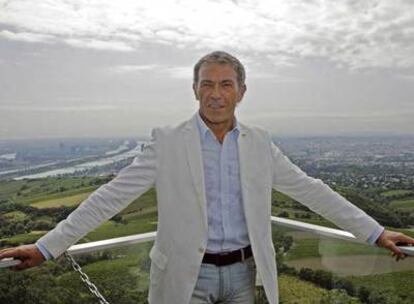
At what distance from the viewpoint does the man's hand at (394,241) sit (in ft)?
6.55

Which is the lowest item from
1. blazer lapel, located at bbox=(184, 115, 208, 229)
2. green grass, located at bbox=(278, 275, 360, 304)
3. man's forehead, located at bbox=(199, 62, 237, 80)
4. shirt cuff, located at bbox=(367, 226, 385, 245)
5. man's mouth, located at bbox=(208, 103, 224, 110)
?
green grass, located at bbox=(278, 275, 360, 304)

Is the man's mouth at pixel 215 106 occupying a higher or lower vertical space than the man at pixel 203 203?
higher

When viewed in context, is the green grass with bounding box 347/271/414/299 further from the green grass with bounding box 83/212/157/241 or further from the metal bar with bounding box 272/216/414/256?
the green grass with bounding box 83/212/157/241

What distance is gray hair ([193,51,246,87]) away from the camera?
5.77ft

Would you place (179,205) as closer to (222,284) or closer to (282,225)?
(222,284)

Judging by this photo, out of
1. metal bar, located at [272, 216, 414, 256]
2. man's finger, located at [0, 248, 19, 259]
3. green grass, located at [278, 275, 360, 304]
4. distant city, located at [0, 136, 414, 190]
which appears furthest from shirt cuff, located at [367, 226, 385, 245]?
distant city, located at [0, 136, 414, 190]

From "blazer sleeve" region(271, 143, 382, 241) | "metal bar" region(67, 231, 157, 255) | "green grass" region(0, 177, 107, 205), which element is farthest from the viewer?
"green grass" region(0, 177, 107, 205)

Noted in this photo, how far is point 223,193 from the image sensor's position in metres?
1.74

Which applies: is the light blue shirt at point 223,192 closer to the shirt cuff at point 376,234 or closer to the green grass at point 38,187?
the shirt cuff at point 376,234

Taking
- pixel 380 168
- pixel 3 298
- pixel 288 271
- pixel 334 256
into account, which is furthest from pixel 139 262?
pixel 380 168

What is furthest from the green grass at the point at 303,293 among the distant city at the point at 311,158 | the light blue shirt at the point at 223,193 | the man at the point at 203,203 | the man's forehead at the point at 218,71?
the distant city at the point at 311,158

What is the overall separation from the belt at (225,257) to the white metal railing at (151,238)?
26.5 inches

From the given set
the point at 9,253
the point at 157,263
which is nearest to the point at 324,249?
the point at 157,263

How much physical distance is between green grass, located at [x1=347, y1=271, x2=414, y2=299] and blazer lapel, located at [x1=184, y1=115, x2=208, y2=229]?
113 centimetres
